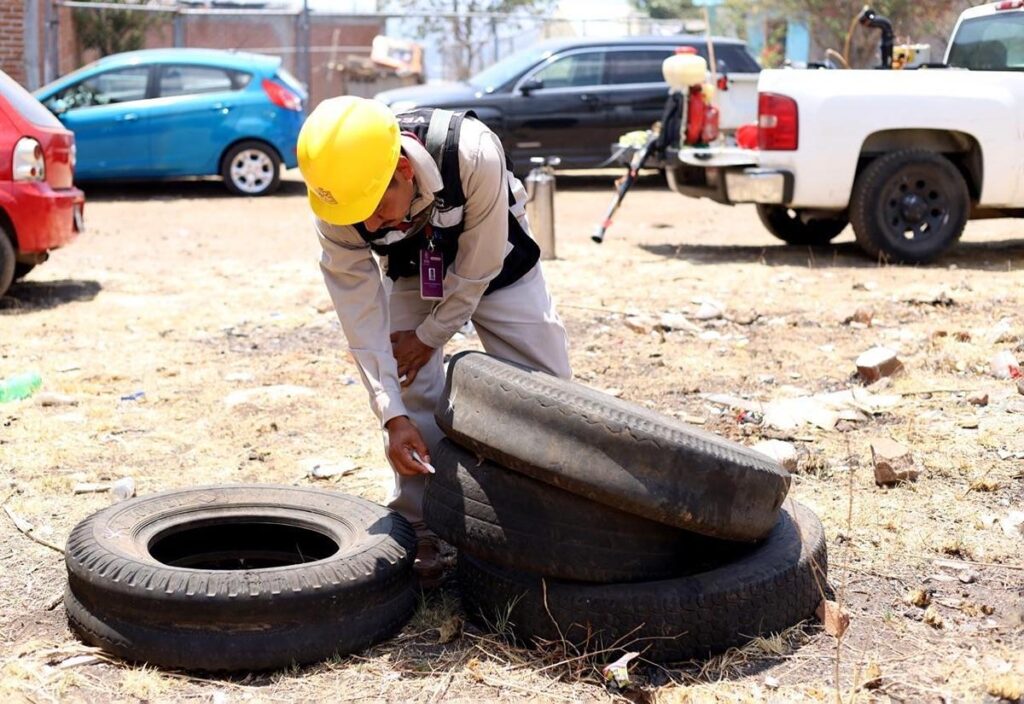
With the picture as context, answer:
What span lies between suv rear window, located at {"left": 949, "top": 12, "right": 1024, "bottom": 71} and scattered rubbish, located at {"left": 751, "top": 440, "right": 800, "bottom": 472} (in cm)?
639

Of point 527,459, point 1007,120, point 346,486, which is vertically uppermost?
point 1007,120

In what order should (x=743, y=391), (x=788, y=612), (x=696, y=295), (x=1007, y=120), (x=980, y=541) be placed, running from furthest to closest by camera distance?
(x=1007, y=120) → (x=696, y=295) → (x=743, y=391) → (x=980, y=541) → (x=788, y=612)

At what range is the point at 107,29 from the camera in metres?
24.0

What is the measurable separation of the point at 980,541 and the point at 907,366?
249 centimetres

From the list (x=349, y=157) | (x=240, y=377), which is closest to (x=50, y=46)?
(x=240, y=377)

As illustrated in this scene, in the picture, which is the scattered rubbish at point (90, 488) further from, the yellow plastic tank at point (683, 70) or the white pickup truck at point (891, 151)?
the yellow plastic tank at point (683, 70)

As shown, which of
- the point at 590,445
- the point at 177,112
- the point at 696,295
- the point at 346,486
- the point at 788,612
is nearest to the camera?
the point at 590,445

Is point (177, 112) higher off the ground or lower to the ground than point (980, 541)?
higher

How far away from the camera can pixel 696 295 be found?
8727mm

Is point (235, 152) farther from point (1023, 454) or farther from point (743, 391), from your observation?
point (1023, 454)

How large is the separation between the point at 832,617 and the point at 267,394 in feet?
11.9

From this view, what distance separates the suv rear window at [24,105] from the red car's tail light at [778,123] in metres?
5.33

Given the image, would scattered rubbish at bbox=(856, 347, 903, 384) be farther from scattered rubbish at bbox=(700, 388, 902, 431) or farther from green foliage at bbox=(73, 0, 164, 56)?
green foliage at bbox=(73, 0, 164, 56)

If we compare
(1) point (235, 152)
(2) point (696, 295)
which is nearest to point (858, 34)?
(1) point (235, 152)
